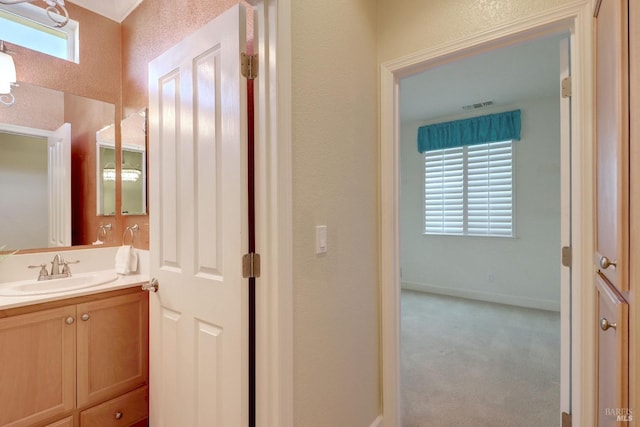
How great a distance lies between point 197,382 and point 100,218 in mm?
1507

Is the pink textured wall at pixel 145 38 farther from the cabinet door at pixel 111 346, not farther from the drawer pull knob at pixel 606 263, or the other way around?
the drawer pull knob at pixel 606 263

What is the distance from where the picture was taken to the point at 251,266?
1157mm

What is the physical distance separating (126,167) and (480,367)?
10.5 ft

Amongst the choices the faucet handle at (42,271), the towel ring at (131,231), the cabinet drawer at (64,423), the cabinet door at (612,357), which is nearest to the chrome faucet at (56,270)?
the faucet handle at (42,271)

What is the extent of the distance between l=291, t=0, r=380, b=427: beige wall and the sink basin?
132cm

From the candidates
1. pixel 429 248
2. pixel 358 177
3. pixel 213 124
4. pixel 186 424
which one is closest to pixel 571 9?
pixel 358 177

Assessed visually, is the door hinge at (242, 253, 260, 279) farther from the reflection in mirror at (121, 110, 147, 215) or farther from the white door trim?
the reflection in mirror at (121, 110, 147, 215)

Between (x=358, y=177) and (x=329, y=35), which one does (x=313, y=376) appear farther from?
(x=329, y=35)

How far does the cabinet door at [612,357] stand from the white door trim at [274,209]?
98cm

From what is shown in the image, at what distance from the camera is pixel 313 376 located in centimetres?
127

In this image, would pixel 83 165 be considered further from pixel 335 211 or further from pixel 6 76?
pixel 335 211

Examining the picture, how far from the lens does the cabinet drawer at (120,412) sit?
1624 mm

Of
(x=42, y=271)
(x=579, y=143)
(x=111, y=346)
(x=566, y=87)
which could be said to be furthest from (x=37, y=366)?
(x=566, y=87)

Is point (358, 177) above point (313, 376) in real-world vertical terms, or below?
above
